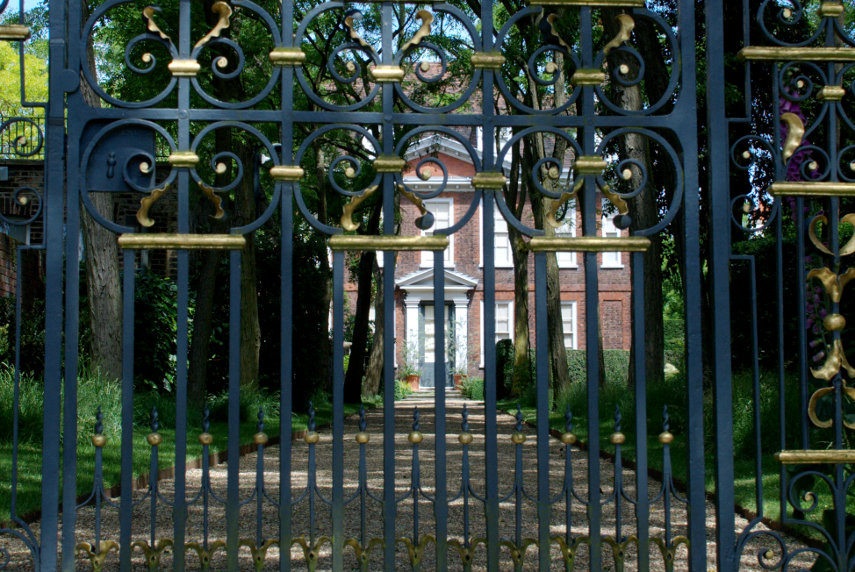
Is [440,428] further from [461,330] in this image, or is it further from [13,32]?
[461,330]

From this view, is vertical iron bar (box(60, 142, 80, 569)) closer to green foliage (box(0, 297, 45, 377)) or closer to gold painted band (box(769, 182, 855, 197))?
gold painted band (box(769, 182, 855, 197))

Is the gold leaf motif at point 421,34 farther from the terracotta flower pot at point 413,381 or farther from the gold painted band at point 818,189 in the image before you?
the terracotta flower pot at point 413,381

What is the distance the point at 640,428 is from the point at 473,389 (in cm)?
2352

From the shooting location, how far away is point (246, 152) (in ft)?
54.4

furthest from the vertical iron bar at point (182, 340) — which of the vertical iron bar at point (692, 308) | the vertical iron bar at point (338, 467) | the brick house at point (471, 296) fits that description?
the brick house at point (471, 296)

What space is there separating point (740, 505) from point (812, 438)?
1652 millimetres

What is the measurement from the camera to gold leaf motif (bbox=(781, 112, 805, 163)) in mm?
4207

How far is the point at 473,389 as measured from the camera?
90.0 ft

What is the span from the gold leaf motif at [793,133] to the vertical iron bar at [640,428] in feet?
2.85

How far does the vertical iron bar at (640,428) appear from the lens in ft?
13.1

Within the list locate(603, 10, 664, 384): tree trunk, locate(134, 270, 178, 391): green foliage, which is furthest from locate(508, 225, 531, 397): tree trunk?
locate(134, 270, 178, 391): green foliage

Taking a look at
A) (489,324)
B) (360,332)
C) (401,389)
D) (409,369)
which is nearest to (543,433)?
(489,324)

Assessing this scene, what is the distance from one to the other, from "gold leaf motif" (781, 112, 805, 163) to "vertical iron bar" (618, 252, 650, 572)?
34.3 inches

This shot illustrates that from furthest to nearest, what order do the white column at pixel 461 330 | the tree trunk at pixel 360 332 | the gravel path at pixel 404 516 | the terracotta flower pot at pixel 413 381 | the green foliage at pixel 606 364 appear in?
the white column at pixel 461 330 < the terracotta flower pot at pixel 413 381 < the green foliage at pixel 606 364 < the tree trunk at pixel 360 332 < the gravel path at pixel 404 516
